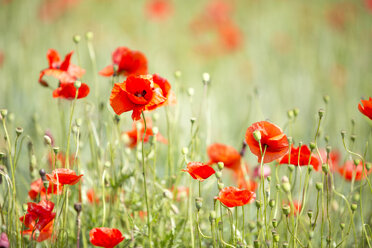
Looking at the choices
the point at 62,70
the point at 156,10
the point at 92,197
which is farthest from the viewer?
the point at 156,10

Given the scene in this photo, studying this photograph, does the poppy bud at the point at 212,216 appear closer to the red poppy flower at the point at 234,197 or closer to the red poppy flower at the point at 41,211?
the red poppy flower at the point at 234,197

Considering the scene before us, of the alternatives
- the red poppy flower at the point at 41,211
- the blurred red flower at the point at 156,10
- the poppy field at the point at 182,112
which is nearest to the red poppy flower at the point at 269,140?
the poppy field at the point at 182,112

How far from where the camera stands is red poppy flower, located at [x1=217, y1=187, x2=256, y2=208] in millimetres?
886

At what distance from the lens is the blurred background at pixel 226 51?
261 cm

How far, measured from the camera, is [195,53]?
3.67m

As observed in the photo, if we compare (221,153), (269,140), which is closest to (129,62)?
(221,153)

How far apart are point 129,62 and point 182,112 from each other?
135 centimetres

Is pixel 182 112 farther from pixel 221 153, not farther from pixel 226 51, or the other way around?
pixel 221 153

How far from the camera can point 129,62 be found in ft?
4.06

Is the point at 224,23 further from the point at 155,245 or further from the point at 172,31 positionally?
the point at 155,245

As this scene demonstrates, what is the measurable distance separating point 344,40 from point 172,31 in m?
1.64

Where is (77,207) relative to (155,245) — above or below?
above

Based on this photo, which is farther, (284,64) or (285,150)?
(284,64)

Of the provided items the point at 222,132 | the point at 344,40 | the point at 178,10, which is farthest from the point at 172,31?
the point at 222,132
